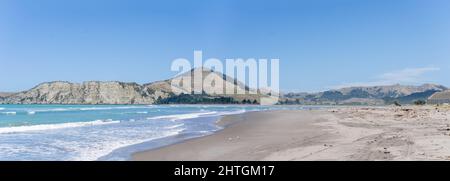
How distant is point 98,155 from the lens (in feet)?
39.8

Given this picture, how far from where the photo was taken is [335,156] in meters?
9.76

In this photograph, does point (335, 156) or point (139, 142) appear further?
point (139, 142)

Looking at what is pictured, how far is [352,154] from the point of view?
9969 mm
